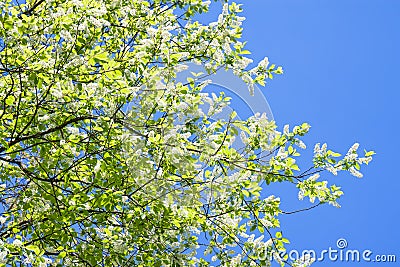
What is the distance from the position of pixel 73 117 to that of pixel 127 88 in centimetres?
80

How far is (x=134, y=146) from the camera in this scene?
4.99 meters

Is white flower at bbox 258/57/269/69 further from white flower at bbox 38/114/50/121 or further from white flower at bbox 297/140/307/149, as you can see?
white flower at bbox 38/114/50/121

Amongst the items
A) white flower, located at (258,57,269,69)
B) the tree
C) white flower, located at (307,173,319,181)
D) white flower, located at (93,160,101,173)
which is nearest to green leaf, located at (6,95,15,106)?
the tree

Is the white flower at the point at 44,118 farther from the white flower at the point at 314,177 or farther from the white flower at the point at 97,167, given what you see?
the white flower at the point at 314,177

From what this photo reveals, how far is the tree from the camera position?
197 inches

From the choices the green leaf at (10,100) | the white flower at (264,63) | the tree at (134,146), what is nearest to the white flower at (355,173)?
the tree at (134,146)

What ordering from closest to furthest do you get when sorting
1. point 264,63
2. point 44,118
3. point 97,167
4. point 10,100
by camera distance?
point 44,118 < point 97,167 < point 10,100 < point 264,63

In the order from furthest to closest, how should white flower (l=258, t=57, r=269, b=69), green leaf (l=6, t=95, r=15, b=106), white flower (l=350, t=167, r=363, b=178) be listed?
white flower (l=258, t=57, r=269, b=69) → white flower (l=350, t=167, r=363, b=178) → green leaf (l=6, t=95, r=15, b=106)

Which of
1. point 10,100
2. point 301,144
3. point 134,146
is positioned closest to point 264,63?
point 301,144

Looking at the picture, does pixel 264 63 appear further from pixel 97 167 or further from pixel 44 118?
pixel 44 118

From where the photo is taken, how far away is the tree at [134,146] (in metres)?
4.99

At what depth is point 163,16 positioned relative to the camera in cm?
619

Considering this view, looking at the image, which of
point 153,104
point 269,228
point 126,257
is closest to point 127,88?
point 153,104

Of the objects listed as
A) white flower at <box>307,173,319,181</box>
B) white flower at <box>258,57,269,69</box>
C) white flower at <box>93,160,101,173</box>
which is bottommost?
white flower at <box>93,160,101,173</box>
